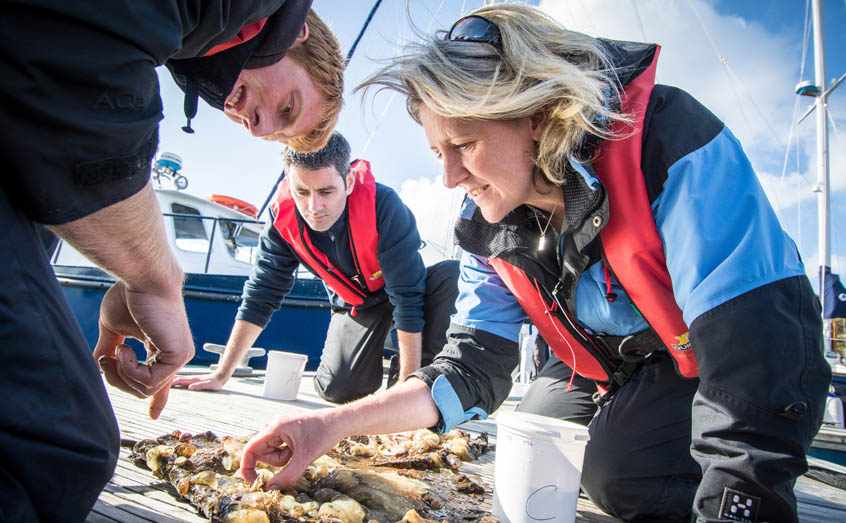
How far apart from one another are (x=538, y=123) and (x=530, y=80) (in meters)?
0.15

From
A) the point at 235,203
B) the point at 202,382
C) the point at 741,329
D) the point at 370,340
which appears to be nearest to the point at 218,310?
the point at 235,203

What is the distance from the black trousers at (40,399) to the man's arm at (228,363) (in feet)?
8.55

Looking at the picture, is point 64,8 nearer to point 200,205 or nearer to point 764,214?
point 764,214

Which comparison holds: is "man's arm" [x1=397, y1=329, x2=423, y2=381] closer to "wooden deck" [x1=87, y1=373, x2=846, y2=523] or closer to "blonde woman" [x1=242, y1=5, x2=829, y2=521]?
"wooden deck" [x1=87, y1=373, x2=846, y2=523]

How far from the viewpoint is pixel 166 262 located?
106 cm

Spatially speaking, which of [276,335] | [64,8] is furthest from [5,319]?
[276,335]

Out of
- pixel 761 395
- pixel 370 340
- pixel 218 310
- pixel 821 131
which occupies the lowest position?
pixel 218 310

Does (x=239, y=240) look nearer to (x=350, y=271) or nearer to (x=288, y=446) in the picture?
(x=350, y=271)

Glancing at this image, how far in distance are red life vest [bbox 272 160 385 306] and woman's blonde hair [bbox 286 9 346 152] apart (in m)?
1.35

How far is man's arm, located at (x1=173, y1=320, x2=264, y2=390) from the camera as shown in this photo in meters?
3.20

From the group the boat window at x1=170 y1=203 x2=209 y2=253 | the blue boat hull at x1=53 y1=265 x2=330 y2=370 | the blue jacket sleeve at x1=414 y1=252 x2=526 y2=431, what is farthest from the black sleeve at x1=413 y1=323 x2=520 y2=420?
the boat window at x1=170 y1=203 x2=209 y2=253

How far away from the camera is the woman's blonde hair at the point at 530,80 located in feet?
4.78

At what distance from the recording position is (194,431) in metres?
2.10

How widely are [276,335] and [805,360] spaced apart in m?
7.11
